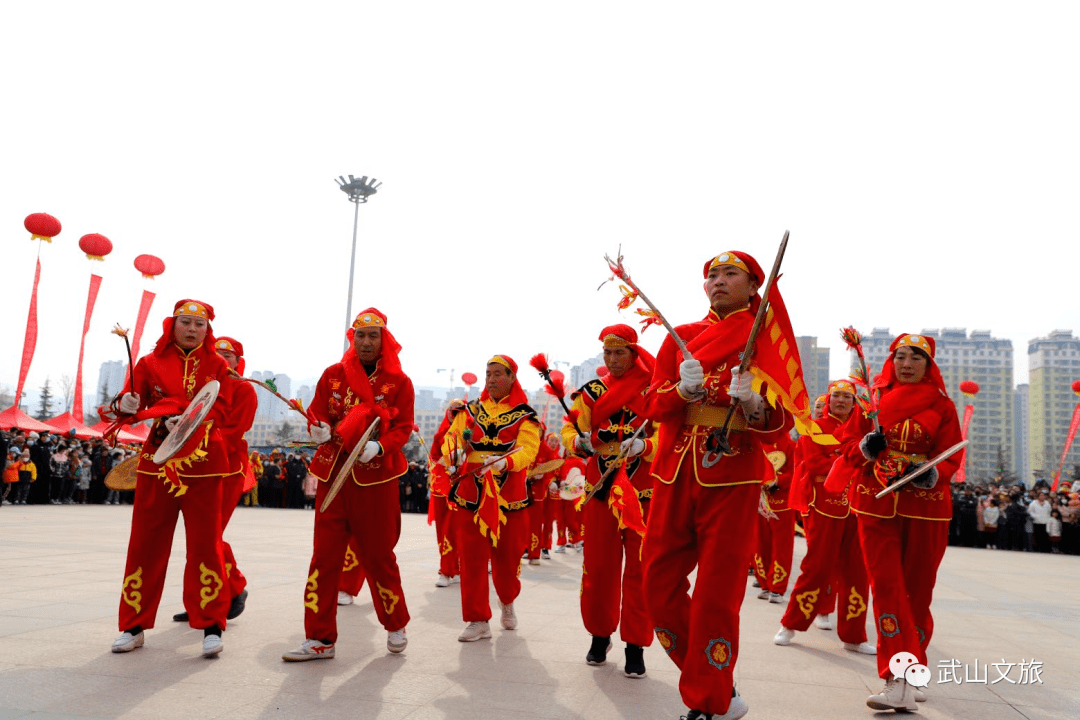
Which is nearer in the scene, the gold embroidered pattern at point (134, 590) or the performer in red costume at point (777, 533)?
the gold embroidered pattern at point (134, 590)

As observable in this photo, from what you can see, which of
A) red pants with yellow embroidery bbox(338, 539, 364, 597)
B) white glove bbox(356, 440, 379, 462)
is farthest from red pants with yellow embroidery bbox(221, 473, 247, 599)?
white glove bbox(356, 440, 379, 462)

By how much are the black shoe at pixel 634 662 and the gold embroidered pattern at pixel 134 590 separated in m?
2.90

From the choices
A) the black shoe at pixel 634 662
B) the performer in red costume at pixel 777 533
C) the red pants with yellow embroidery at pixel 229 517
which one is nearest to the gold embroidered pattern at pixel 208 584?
the red pants with yellow embroidery at pixel 229 517

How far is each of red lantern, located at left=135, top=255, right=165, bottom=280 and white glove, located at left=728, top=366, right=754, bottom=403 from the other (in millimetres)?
12534

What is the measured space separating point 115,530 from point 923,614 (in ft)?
41.8

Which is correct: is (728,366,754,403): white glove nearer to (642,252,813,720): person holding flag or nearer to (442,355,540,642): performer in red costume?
(642,252,813,720): person holding flag

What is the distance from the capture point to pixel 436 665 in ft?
16.5

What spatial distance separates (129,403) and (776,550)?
608 centimetres

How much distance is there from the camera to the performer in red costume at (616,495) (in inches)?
198

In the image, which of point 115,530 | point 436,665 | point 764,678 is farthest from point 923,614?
point 115,530

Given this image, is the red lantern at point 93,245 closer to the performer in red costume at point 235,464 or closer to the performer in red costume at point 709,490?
the performer in red costume at point 235,464

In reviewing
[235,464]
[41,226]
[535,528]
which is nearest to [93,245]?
[41,226]

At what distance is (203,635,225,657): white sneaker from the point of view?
493 centimetres

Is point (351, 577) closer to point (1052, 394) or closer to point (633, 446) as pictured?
point (633, 446)
